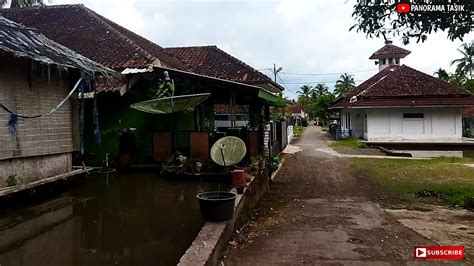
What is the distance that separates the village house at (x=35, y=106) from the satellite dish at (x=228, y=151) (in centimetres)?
305

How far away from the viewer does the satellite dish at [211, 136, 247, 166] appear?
705 cm

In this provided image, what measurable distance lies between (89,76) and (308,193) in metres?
5.66

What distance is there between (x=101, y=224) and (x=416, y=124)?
2217 cm

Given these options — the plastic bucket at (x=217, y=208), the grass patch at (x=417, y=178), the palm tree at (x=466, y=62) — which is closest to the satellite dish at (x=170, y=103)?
the plastic bucket at (x=217, y=208)

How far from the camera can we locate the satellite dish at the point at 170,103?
909 cm

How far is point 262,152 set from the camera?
11.1 m

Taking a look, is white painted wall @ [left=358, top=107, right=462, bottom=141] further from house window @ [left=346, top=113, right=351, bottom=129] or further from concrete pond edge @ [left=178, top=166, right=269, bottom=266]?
concrete pond edge @ [left=178, top=166, right=269, bottom=266]

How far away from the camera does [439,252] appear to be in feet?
15.5

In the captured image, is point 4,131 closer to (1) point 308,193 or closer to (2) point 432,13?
(1) point 308,193

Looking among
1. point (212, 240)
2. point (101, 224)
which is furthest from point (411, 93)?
point (212, 240)

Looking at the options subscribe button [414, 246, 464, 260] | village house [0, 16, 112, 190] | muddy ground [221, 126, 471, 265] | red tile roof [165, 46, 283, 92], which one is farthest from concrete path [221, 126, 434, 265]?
red tile roof [165, 46, 283, 92]

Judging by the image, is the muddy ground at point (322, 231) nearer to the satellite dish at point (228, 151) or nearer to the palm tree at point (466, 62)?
the satellite dish at point (228, 151)

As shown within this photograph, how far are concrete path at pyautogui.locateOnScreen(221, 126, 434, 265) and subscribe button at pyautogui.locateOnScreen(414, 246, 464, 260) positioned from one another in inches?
4.8

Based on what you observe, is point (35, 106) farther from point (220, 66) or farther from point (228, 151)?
point (220, 66)
